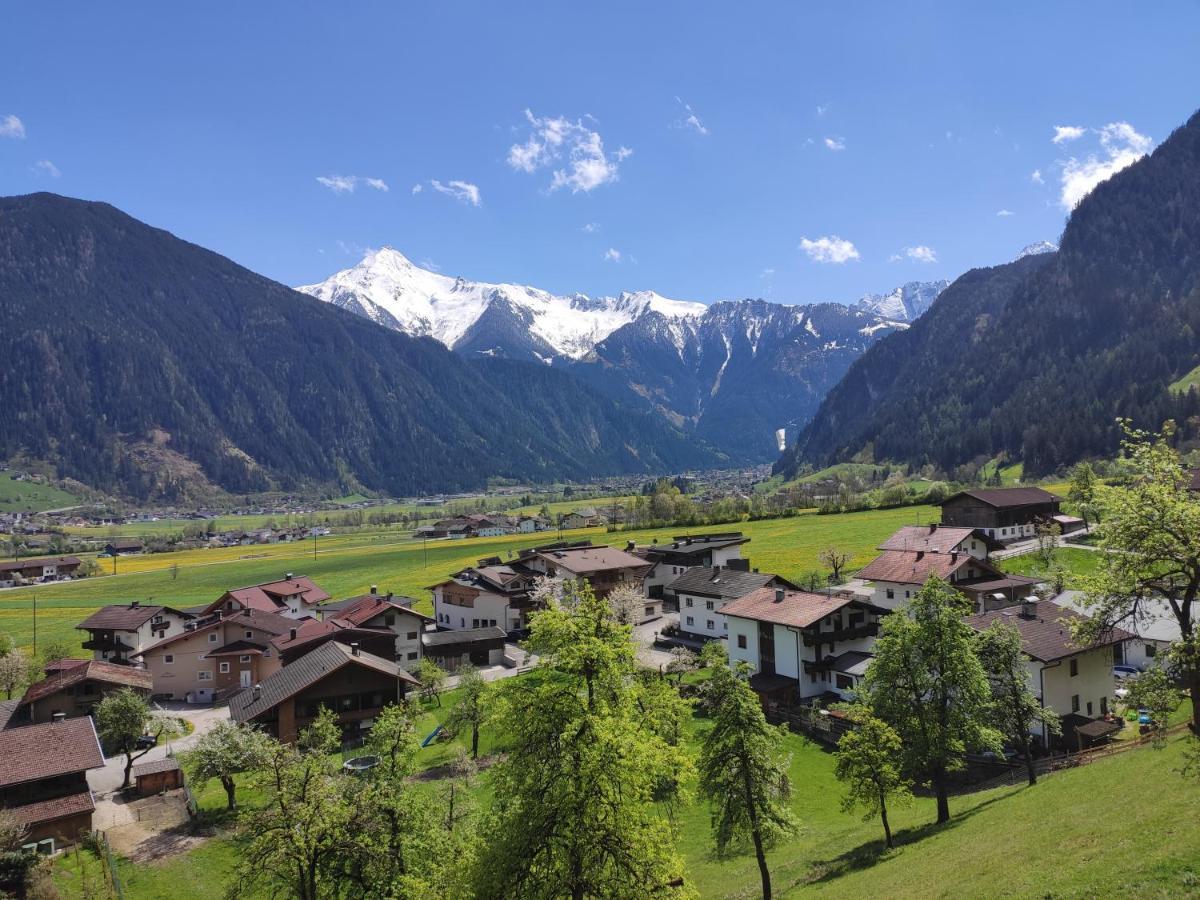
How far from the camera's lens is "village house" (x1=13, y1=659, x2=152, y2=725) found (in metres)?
60.2

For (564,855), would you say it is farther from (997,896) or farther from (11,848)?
(11,848)

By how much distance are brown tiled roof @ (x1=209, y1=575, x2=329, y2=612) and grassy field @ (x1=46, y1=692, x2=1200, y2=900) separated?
164ft

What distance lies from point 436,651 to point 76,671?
33.1 meters

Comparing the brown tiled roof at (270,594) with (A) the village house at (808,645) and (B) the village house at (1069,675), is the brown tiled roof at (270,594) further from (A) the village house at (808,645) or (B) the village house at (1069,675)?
(B) the village house at (1069,675)

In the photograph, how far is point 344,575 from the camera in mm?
Answer: 144500

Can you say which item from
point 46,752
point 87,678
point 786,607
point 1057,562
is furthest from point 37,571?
point 1057,562

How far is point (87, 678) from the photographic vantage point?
6253cm

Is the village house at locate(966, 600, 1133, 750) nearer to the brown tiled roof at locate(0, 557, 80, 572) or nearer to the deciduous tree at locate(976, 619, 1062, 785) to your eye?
the deciduous tree at locate(976, 619, 1062, 785)

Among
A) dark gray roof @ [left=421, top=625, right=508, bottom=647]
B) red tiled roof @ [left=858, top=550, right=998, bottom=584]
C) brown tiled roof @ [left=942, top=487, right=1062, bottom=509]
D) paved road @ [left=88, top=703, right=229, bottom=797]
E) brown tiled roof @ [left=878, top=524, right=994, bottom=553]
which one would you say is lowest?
paved road @ [left=88, top=703, right=229, bottom=797]

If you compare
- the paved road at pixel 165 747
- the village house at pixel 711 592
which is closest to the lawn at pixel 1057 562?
the village house at pixel 711 592

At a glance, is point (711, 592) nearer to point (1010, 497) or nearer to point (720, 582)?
point (720, 582)

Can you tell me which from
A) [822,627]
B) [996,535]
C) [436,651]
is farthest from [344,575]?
[996,535]

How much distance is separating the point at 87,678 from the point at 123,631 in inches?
930

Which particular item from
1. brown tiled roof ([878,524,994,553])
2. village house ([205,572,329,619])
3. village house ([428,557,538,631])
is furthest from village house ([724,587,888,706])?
village house ([205,572,329,619])
